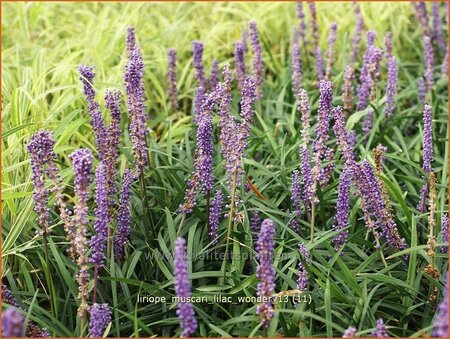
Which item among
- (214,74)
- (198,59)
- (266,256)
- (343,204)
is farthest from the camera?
(214,74)

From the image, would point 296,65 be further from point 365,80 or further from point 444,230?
point 444,230

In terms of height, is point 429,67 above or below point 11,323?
above

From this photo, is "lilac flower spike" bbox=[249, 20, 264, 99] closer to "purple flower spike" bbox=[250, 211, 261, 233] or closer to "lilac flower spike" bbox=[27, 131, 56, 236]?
"purple flower spike" bbox=[250, 211, 261, 233]

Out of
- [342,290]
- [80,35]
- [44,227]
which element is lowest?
[342,290]

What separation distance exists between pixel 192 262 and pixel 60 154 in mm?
2005

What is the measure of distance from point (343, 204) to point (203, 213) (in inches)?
39.9

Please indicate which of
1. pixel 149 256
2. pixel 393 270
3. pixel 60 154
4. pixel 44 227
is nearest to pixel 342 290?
pixel 393 270

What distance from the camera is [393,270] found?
443 centimetres

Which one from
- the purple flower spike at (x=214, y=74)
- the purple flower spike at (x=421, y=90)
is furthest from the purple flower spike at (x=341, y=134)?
the purple flower spike at (x=421, y=90)

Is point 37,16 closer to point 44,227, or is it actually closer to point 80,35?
point 80,35

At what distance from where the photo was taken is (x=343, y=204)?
4227 millimetres

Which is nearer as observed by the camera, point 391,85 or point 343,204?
point 343,204

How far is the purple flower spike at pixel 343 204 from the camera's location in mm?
4164

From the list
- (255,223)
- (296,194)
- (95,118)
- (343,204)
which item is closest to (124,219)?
(95,118)
